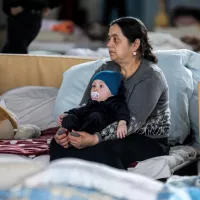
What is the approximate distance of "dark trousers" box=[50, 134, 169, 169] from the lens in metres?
2.05

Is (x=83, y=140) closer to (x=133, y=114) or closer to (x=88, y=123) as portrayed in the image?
(x=88, y=123)

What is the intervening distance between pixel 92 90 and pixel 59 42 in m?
3.11

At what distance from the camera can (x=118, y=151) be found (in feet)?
6.82

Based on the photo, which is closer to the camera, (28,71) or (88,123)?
(88,123)

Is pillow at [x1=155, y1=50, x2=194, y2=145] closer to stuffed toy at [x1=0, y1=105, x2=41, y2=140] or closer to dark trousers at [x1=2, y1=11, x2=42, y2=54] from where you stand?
stuffed toy at [x1=0, y1=105, x2=41, y2=140]

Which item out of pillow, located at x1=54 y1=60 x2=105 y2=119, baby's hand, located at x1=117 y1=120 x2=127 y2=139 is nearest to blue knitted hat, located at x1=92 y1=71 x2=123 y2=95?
baby's hand, located at x1=117 y1=120 x2=127 y2=139

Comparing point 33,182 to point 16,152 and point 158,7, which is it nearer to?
point 16,152

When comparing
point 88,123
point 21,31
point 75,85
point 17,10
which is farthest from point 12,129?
point 17,10

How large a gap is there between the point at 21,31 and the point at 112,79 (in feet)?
4.84

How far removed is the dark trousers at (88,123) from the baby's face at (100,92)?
2.4 inches

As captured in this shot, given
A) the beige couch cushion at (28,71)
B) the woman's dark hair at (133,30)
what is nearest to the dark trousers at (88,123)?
the woman's dark hair at (133,30)

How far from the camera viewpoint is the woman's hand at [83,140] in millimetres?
2078

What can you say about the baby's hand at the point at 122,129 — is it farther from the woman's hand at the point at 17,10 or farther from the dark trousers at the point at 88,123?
the woman's hand at the point at 17,10

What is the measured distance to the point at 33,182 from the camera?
4.26ft
